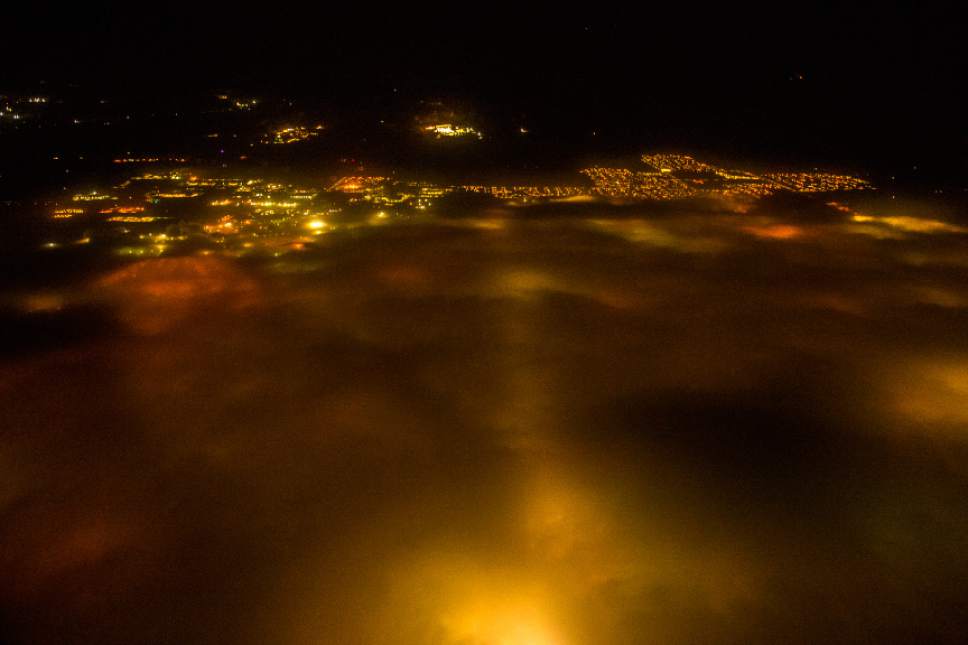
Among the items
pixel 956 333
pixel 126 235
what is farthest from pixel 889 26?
pixel 126 235

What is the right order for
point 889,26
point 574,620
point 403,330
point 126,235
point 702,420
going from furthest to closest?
1. point 889,26
2. point 126,235
3. point 403,330
4. point 702,420
5. point 574,620

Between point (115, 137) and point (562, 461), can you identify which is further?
point (115, 137)

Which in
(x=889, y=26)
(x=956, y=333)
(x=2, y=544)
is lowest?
(x=2, y=544)

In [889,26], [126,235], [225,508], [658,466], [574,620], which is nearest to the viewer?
[574,620]

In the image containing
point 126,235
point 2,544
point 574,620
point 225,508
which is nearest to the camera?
point 574,620

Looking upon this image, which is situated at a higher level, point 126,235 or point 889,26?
point 889,26

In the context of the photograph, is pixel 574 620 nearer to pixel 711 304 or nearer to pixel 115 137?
pixel 711 304

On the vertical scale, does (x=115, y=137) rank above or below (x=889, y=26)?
below

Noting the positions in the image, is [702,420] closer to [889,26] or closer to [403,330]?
[403,330]

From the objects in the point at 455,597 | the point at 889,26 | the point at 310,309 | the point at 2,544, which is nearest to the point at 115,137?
the point at 310,309
